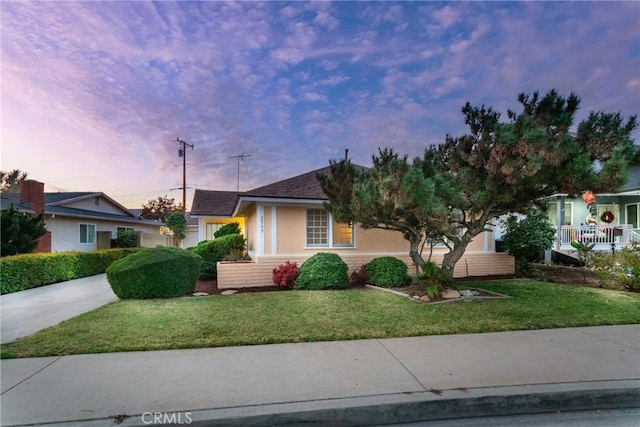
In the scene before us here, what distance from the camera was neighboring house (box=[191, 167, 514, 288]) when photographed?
414 inches

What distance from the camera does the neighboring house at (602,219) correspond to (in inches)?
620

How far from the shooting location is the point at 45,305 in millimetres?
7926

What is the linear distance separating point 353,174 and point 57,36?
7272mm

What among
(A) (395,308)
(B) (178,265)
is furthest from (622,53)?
(B) (178,265)

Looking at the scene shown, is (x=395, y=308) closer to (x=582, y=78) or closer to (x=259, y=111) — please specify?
(x=582, y=78)

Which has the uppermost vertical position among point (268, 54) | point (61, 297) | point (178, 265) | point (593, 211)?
point (268, 54)

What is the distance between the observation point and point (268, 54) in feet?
32.5

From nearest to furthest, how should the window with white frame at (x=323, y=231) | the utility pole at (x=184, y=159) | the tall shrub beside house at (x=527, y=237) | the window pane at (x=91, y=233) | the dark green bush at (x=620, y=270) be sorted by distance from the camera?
the dark green bush at (x=620, y=270)
the window with white frame at (x=323, y=231)
the tall shrub beside house at (x=527, y=237)
the window pane at (x=91, y=233)
the utility pole at (x=184, y=159)

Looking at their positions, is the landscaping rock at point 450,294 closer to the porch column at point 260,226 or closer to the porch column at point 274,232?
the porch column at point 274,232

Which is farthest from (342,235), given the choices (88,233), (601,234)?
(88,233)

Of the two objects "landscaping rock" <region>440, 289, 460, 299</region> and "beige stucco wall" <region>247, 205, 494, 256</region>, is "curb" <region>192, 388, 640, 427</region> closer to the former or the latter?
"landscaping rock" <region>440, 289, 460, 299</region>

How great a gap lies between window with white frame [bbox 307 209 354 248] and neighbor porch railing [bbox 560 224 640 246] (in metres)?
11.6

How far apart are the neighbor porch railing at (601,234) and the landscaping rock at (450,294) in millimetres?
11540

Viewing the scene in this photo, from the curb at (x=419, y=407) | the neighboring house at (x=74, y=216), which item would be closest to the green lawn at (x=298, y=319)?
the curb at (x=419, y=407)
